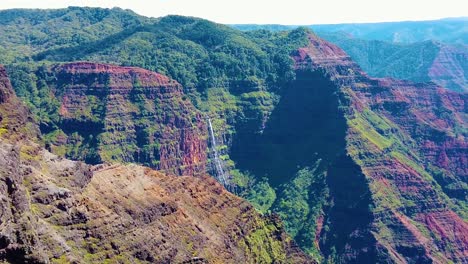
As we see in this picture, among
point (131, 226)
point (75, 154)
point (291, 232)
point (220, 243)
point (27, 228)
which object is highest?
point (27, 228)

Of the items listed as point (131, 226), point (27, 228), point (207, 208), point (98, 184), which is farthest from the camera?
point (207, 208)

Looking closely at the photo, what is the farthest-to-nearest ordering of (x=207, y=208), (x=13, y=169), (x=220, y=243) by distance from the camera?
(x=207, y=208), (x=220, y=243), (x=13, y=169)

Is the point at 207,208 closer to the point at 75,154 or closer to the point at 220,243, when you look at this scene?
the point at 220,243

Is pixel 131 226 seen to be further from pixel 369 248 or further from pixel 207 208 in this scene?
pixel 369 248

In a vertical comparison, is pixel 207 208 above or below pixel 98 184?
below

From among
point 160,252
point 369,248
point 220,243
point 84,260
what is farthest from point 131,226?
point 369,248

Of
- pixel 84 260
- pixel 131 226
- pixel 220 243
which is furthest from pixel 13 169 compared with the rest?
pixel 220 243

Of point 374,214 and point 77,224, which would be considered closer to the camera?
point 77,224
